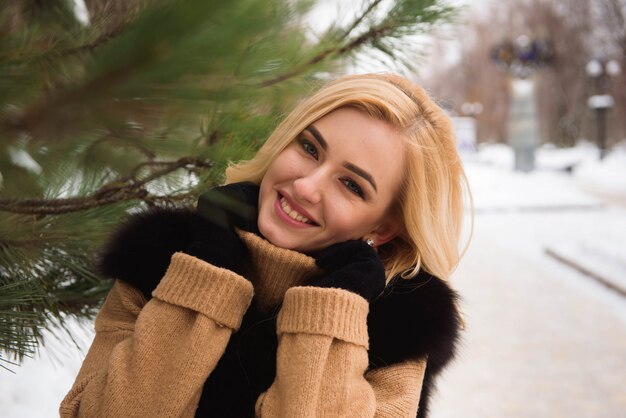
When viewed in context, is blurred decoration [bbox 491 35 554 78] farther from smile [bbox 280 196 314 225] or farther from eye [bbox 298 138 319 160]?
smile [bbox 280 196 314 225]

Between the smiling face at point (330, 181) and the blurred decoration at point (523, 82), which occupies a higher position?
the smiling face at point (330, 181)

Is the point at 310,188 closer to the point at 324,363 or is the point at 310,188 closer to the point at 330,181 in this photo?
the point at 330,181

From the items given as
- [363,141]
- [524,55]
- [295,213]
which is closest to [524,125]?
[524,55]

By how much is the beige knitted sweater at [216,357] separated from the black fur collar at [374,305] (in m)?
A: 0.09

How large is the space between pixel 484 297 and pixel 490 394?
209cm

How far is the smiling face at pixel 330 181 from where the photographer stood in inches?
49.1

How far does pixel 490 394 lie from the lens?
336 cm

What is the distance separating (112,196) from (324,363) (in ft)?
2.21

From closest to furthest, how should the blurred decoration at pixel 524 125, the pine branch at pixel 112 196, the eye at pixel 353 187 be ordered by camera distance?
the pine branch at pixel 112 196 < the eye at pixel 353 187 < the blurred decoration at pixel 524 125

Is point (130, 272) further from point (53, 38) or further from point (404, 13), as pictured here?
point (404, 13)

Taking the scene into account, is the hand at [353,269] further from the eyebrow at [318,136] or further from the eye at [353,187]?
the eyebrow at [318,136]

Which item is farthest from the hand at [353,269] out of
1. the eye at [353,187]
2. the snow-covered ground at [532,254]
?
the snow-covered ground at [532,254]

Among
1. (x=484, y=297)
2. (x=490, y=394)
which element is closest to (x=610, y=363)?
(x=490, y=394)

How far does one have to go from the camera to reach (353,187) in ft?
4.22
